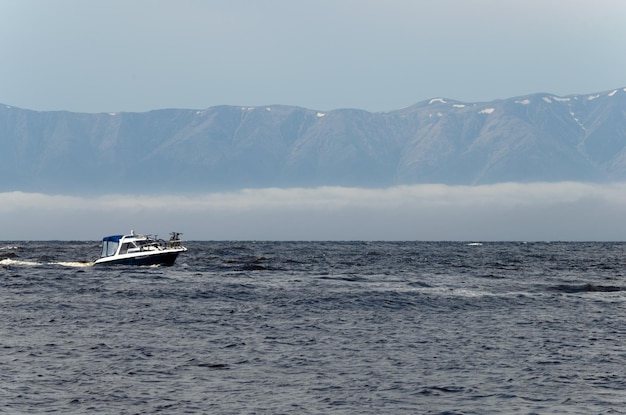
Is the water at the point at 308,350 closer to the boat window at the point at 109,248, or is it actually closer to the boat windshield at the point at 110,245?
the boat windshield at the point at 110,245

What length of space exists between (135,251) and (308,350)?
55.6m

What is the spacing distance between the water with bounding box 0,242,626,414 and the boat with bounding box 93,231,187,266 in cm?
2046

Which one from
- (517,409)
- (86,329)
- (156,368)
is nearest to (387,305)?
(86,329)

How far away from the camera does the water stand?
2509cm

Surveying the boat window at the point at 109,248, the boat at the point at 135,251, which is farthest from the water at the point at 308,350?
the boat window at the point at 109,248

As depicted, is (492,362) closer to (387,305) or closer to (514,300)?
(387,305)

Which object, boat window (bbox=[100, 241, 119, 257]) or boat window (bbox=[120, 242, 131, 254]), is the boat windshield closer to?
boat window (bbox=[100, 241, 119, 257])

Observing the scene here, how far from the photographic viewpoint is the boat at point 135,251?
282 feet

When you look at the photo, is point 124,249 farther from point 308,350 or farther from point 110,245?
point 308,350

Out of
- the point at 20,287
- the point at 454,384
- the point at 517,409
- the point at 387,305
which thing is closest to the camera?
the point at 517,409

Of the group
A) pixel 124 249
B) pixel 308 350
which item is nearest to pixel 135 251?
pixel 124 249

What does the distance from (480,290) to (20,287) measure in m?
35.8

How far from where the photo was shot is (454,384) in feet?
90.4

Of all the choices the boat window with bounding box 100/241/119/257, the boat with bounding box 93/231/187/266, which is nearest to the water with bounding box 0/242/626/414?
the boat with bounding box 93/231/187/266
